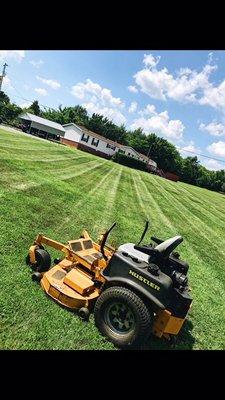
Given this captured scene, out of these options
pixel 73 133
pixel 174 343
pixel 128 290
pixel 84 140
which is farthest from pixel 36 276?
pixel 73 133

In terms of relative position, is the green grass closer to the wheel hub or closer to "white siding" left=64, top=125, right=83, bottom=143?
the wheel hub

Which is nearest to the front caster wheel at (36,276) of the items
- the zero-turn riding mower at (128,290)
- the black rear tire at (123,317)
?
the zero-turn riding mower at (128,290)

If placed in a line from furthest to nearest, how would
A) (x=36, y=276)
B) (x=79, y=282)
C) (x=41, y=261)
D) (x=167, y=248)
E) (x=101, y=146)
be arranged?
1. (x=101, y=146)
2. (x=41, y=261)
3. (x=36, y=276)
4. (x=79, y=282)
5. (x=167, y=248)

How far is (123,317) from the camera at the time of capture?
5.36m

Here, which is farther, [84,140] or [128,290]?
[84,140]

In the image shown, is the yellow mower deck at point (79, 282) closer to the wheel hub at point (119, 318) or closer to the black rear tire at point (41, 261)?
the black rear tire at point (41, 261)

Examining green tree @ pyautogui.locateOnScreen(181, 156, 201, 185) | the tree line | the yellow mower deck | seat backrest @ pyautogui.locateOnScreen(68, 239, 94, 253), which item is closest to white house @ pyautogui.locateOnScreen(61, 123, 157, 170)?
the tree line

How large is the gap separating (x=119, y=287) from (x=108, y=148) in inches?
2524

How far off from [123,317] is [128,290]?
0.45 metres

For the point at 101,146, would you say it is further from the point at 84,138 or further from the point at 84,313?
the point at 84,313

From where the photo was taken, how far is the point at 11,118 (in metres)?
59.0

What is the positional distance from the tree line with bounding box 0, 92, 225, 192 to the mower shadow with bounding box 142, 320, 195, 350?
66.6 m
